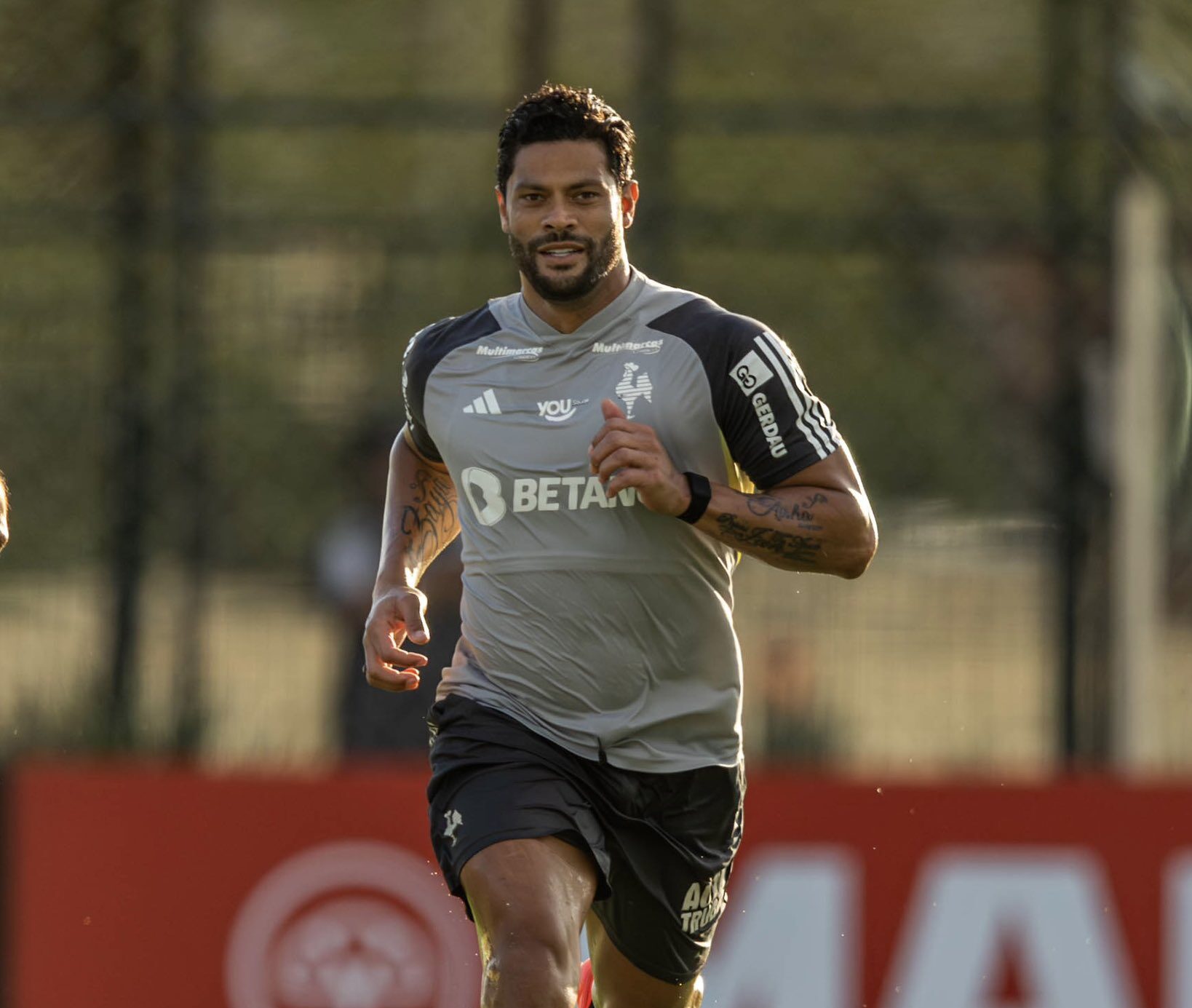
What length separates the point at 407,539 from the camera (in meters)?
5.80

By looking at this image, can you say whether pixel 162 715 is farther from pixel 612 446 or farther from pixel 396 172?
pixel 612 446

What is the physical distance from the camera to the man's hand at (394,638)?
5250mm

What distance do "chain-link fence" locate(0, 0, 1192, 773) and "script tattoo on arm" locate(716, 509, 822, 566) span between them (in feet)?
15.4

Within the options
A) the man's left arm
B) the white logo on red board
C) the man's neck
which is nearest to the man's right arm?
Answer: the man's neck

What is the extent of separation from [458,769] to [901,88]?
247 inches

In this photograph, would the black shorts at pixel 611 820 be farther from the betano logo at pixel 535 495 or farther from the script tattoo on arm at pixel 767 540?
the script tattoo on arm at pixel 767 540

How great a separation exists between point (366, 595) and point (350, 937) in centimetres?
213

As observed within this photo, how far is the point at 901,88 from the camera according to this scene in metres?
10.8

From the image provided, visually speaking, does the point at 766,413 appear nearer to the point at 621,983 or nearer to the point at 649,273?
the point at 621,983

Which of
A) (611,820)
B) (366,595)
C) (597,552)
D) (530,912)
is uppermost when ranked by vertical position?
(597,552)

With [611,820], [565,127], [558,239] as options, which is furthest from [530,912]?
[565,127]

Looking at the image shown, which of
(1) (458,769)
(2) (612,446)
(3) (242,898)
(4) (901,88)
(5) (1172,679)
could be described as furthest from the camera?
(4) (901,88)

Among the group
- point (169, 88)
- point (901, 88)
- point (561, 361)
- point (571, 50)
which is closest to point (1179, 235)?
point (901, 88)

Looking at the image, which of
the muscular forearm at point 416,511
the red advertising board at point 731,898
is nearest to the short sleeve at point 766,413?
the muscular forearm at point 416,511
